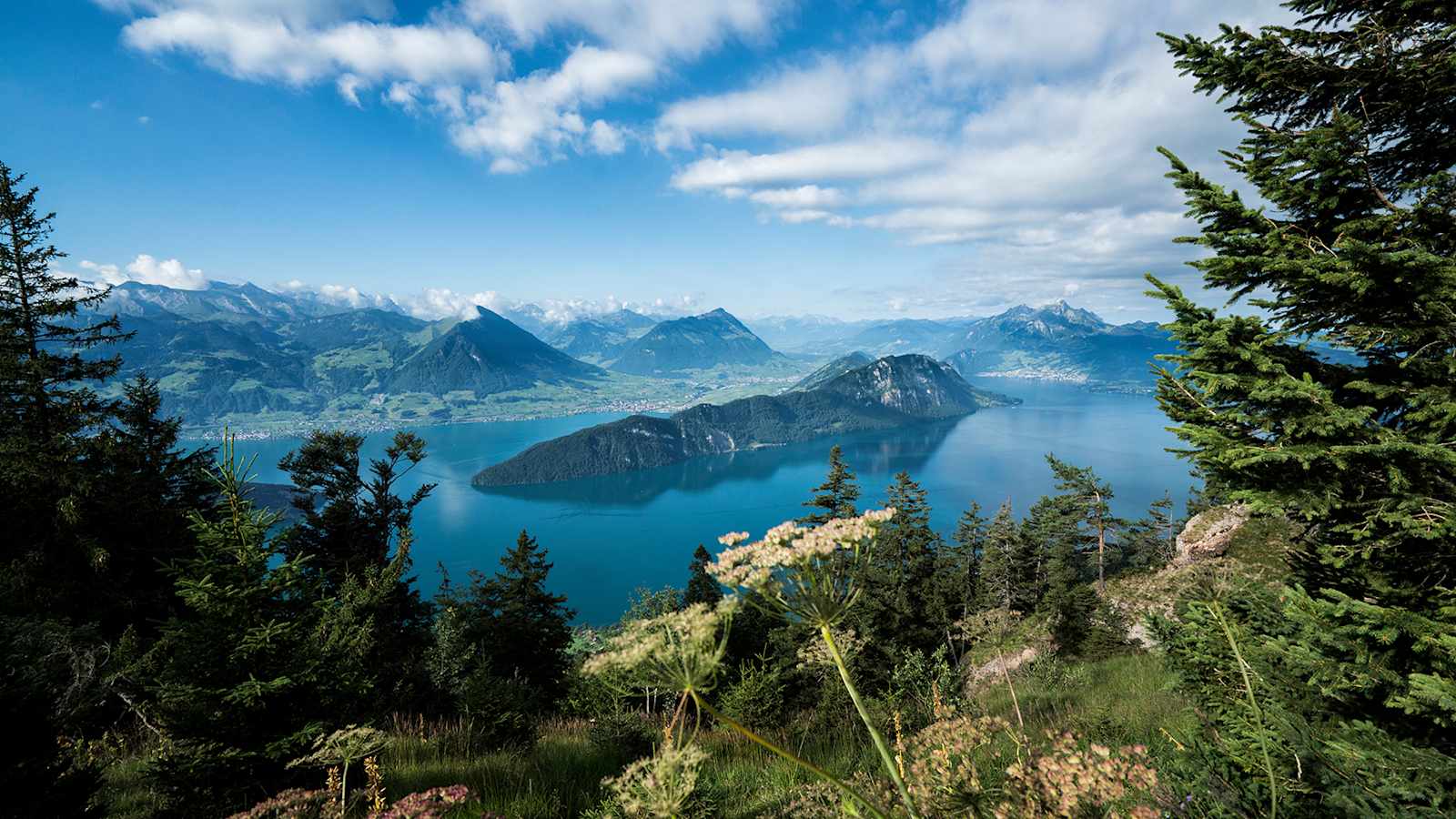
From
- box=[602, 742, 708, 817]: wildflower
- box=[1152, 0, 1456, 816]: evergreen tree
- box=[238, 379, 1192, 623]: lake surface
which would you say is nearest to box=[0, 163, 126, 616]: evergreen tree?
box=[602, 742, 708, 817]: wildflower

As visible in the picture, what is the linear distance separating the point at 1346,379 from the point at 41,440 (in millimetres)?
27145

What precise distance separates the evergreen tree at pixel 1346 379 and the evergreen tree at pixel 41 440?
23.1 metres

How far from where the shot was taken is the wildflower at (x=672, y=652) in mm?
2400

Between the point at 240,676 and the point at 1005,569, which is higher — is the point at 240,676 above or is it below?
above

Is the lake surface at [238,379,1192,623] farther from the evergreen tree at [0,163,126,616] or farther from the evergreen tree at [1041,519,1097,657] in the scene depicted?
the evergreen tree at [0,163,126,616]

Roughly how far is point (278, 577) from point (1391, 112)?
11.5m

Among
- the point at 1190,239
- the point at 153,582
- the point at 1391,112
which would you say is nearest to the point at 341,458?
the point at 153,582

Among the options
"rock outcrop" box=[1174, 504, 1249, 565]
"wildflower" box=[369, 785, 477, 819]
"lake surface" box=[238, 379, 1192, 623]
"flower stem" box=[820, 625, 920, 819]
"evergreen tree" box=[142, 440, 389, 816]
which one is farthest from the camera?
"lake surface" box=[238, 379, 1192, 623]

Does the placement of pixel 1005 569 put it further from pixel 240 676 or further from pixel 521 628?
pixel 240 676

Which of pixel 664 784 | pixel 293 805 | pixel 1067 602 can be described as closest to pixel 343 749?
pixel 293 805

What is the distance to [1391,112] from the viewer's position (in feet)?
A: 17.1

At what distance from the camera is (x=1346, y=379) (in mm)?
5348

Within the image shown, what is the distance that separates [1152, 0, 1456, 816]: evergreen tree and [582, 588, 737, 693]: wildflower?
4.11m

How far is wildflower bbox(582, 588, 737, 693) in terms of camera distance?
2400mm
